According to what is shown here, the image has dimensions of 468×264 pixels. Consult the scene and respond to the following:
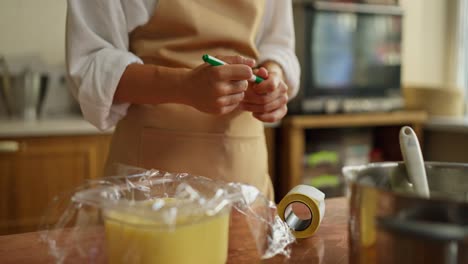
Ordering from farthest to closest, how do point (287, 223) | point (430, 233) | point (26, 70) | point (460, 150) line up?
1. point (460, 150)
2. point (26, 70)
3. point (287, 223)
4. point (430, 233)

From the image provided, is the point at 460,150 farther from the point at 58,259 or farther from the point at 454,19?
the point at 58,259

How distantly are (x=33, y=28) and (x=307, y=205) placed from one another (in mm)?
1843

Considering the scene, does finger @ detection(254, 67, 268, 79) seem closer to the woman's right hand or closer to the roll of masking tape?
the woman's right hand

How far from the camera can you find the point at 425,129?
2.42m

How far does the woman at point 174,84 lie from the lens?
2.35 ft

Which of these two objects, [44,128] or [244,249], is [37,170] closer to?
→ [44,128]

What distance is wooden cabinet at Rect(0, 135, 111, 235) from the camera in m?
1.69

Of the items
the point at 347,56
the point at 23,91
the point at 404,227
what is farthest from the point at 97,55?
the point at 347,56

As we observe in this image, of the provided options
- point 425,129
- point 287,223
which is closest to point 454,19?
point 425,129

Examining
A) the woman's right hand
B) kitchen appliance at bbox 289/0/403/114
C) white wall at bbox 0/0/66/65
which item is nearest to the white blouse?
the woman's right hand

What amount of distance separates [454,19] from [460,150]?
81cm

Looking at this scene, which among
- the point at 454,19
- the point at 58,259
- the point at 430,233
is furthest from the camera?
the point at 454,19

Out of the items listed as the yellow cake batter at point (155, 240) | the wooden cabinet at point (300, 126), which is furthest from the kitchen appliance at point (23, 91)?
the yellow cake batter at point (155, 240)

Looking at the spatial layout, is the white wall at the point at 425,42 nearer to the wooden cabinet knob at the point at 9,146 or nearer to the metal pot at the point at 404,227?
the wooden cabinet knob at the point at 9,146
